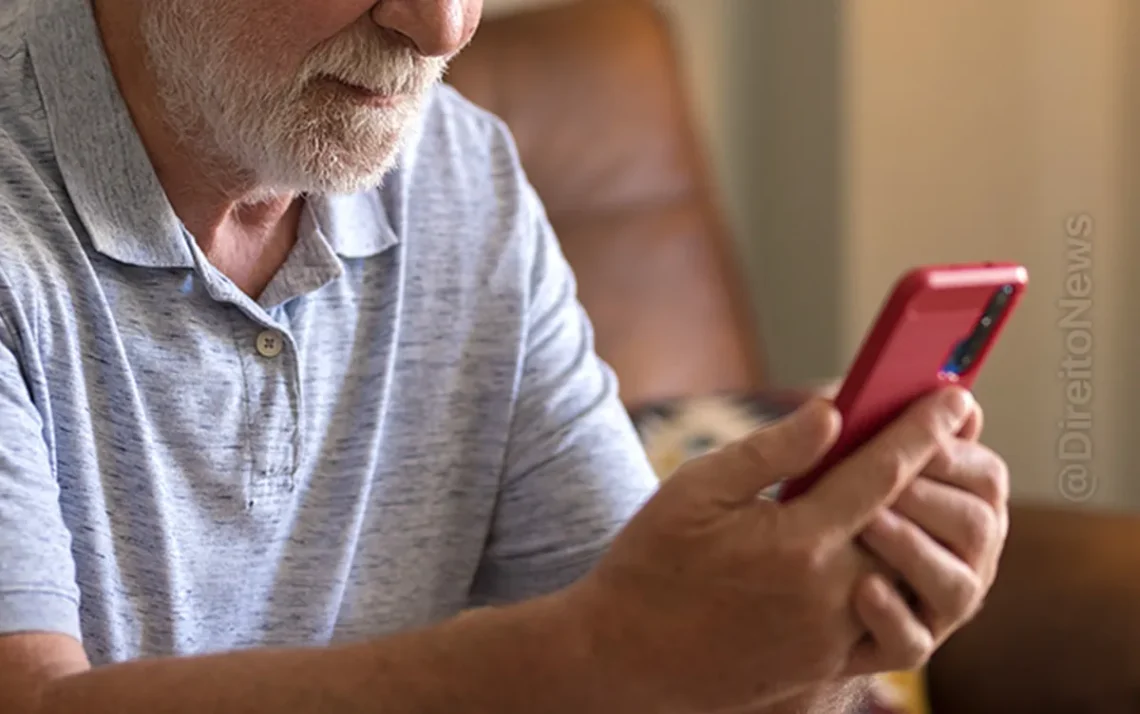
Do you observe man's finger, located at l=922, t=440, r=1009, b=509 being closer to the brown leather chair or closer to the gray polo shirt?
the gray polo shirt

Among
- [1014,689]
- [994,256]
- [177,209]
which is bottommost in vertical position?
[1014,689]

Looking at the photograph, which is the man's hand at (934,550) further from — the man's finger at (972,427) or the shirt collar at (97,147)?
the shirt collar at (97,147)

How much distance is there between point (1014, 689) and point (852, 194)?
0.86 metres

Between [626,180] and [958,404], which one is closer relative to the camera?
[958,404]

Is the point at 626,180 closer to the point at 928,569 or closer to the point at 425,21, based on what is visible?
the point at 425,21

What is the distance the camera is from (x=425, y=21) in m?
0.87

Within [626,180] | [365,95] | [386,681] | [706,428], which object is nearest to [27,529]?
[386,681]

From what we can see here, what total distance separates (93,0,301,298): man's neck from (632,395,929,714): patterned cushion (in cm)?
61

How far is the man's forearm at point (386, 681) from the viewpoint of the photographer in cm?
71

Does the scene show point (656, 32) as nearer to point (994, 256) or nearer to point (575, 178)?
point (575, 178)

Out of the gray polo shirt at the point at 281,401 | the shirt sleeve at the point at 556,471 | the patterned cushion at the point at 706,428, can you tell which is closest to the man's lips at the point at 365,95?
the gray polo shirt at the point at 281,401

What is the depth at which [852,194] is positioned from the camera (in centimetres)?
205

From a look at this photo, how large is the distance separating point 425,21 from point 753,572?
0.40 m

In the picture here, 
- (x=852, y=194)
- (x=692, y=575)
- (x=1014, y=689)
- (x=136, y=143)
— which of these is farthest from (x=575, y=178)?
(x=692, y=575)
